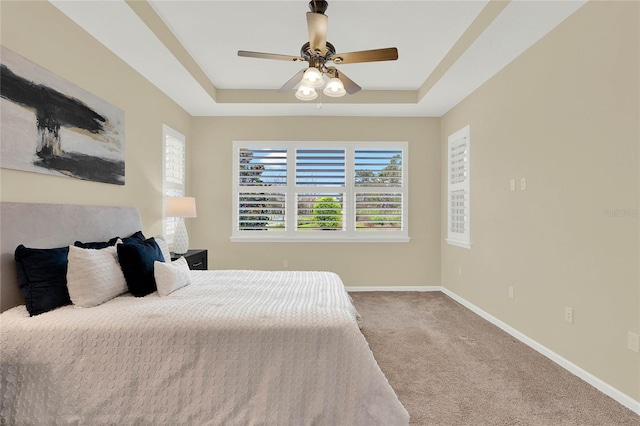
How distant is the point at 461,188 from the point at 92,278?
4105 millimetres

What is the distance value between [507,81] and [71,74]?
152 inches

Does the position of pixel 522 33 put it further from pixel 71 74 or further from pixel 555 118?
pixel 71 74

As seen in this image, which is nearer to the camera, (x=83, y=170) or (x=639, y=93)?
(x=639, y=93)

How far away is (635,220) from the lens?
1968 mm

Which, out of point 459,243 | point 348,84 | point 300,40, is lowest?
point 459,243

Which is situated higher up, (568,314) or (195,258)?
(195,258)

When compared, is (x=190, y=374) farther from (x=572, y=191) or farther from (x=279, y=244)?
(x=279, y=244)

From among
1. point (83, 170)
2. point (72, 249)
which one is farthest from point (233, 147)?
point (72, 249)

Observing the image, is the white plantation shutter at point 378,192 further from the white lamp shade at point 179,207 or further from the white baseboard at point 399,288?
the white lamp shade at point 179,207

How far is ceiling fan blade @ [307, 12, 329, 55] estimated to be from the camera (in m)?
2.03

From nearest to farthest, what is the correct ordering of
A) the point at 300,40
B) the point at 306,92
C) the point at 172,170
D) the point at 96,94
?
the point at 306,92 < the point at 96,94 < the point at 300,40 < the point at 172,170

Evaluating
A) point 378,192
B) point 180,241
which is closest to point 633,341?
point 378,192

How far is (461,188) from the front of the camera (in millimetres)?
4305

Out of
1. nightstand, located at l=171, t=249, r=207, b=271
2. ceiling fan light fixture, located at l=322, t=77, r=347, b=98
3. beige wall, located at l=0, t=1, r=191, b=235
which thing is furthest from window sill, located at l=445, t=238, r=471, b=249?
beige wall, located at l=0, t=1, r=191, b=235
